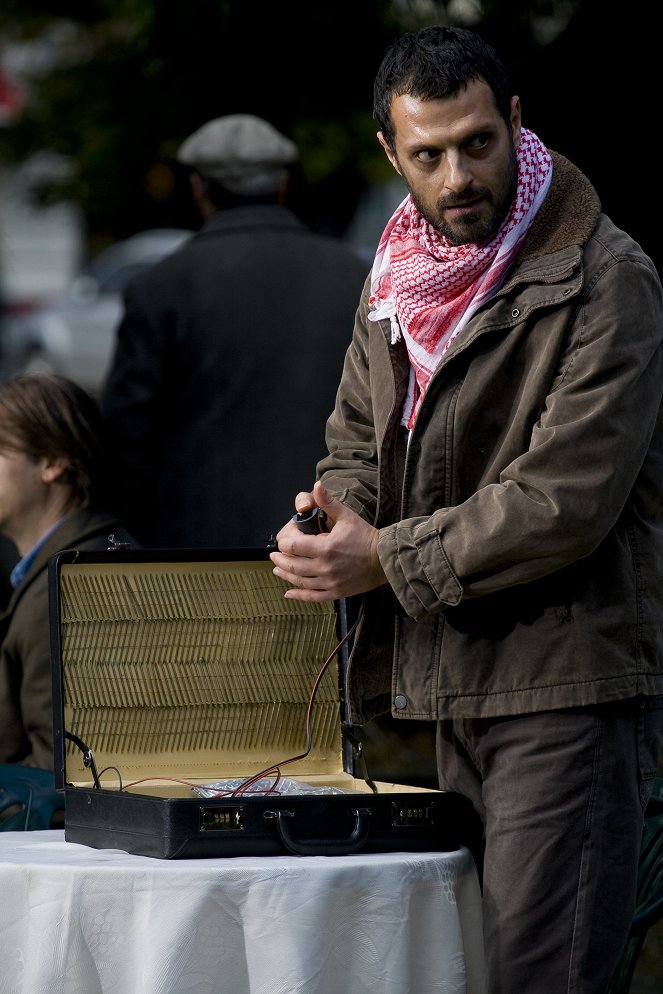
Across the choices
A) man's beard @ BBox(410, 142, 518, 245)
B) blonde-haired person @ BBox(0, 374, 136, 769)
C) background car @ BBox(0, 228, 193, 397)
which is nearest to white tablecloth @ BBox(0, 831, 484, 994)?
man's beard @ BBox(410, 142, 518, 245)

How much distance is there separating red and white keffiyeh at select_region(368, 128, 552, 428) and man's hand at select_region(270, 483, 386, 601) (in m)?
0.23

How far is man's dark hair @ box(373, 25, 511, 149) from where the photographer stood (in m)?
2.55

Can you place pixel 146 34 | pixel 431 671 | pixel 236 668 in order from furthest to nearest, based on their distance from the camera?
1. pixel 146 34
2. pixel 236 668
3. pixel 431 671

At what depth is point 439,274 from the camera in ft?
8.66

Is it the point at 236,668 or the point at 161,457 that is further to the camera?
the point at 161,457

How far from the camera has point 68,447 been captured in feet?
13.7

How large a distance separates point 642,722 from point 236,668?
84 centimetres

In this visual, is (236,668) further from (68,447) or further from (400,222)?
(68,447)

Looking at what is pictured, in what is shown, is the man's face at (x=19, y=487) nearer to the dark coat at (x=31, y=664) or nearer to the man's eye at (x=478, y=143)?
the dark coat at (x=31, y=664)

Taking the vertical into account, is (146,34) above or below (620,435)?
above

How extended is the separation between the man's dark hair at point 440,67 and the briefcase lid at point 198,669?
35.0 inches

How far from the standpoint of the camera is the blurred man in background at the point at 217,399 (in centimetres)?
436

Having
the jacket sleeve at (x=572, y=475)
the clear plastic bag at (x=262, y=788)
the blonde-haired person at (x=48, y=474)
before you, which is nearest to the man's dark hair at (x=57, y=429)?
the blonde-haired person at (x=48, y=474)

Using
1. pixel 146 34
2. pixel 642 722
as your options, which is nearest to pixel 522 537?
pixel 642 722
